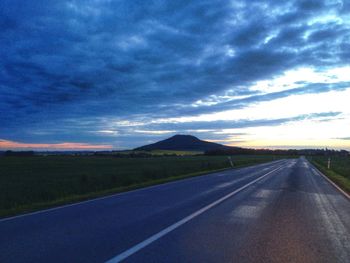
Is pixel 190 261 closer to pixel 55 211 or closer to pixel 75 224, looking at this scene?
pixel 75 224

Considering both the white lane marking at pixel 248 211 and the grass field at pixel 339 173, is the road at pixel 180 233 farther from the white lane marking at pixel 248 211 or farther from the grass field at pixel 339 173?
the grass field at pixel 339 173

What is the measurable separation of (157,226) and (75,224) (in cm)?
190

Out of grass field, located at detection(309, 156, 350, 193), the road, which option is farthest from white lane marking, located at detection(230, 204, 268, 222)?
grass field, located at detection(309, 156, 350, 193)

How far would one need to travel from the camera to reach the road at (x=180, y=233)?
643 centimetres

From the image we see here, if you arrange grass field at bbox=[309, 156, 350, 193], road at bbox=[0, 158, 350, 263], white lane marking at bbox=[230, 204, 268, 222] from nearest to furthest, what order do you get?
road at bbox=[0, 158, 350, 263]
white lane marking at bbox=[230, 204, 268, 222]
grass field at bbox=[309, 156, 350, 193]

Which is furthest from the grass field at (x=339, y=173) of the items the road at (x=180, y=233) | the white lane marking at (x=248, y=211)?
the road at (x=180, y=233)

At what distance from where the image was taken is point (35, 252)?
659cm

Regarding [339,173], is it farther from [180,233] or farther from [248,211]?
[180,233]

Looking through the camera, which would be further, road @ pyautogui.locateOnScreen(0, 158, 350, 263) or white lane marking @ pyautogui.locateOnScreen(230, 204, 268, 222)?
white lane marking @ pyautogui.locateOnScreen(230, 204, 268, 222)

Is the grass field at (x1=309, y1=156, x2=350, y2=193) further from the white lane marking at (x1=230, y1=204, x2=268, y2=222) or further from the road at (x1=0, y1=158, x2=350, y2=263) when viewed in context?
the road at (x1=0, y1=158, x2=350, y2=263)

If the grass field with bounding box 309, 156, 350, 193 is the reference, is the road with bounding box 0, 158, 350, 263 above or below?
below

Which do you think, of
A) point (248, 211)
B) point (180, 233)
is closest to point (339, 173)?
point (248, 211)

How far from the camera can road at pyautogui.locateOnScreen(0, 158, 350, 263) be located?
253 inches

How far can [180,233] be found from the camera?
26.6 feet
